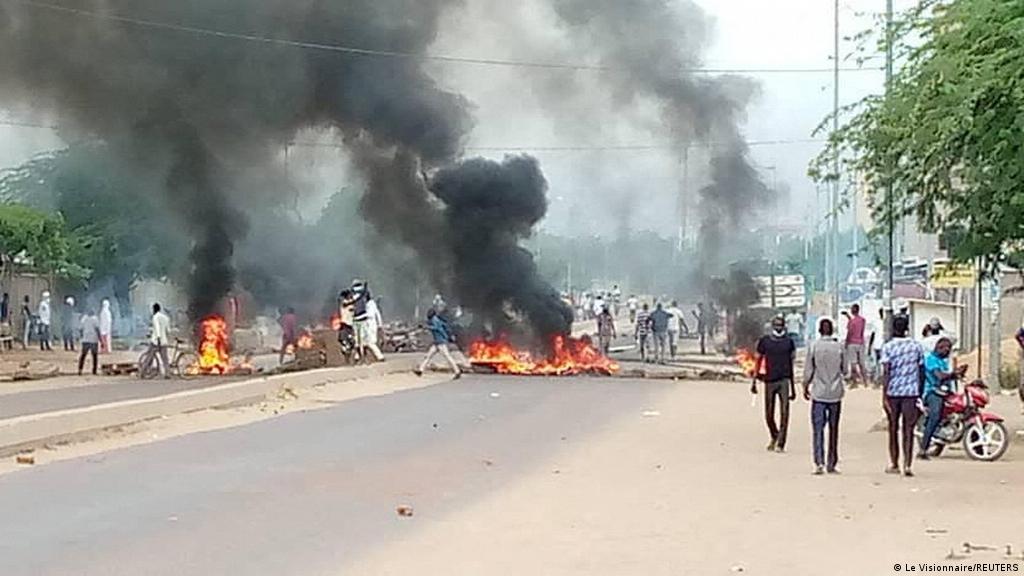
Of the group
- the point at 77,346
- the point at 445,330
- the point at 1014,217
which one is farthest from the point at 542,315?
the point at 1014,217

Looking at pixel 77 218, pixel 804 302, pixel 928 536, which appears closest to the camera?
pixel 928 536

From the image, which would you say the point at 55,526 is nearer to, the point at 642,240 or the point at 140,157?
the point at 140,157

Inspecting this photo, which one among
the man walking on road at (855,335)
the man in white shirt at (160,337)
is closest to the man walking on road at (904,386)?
the man walking on road at (855,335)

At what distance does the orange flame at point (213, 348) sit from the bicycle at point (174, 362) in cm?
24

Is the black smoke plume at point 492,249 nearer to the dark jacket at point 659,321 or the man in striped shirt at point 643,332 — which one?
the man in striped shirt at point 643,332

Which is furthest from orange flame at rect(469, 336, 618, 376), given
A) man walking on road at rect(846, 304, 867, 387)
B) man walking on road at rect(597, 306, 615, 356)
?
man walking on road at rect(846, 304, 867, 387)

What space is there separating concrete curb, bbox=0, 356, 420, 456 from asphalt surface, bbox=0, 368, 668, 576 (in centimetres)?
72

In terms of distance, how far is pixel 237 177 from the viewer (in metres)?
33.5

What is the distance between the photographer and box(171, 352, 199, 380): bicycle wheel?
2844 cm

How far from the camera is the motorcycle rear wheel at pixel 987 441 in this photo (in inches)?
590

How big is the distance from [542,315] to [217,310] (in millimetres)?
7240

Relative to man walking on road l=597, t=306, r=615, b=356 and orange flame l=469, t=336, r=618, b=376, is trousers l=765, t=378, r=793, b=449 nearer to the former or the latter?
orange flame l=469, t=336, r=618, b=376

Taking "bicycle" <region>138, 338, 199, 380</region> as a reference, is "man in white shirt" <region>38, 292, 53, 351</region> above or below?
above

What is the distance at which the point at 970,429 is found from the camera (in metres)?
15.1
